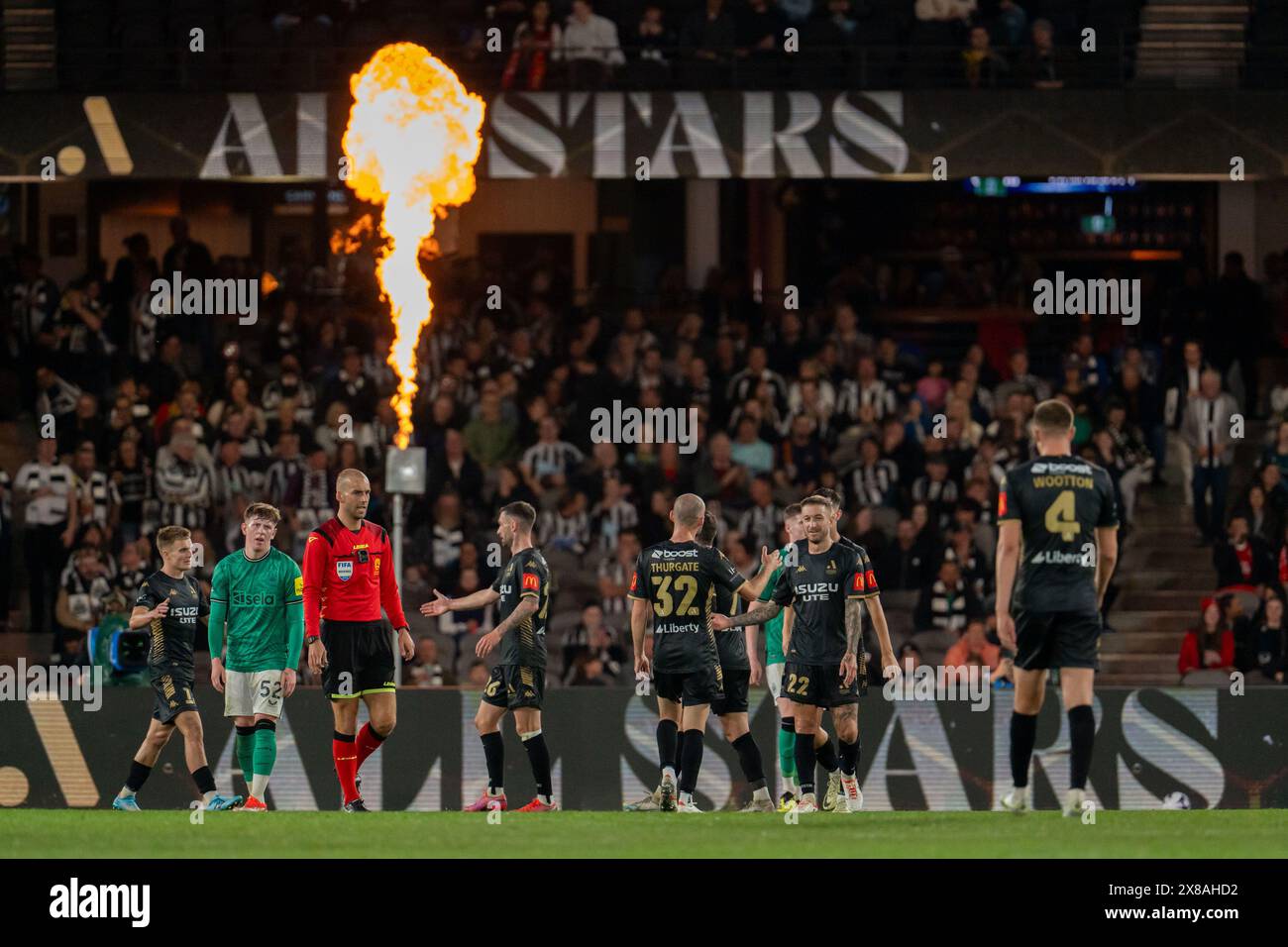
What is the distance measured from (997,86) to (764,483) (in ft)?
19.1

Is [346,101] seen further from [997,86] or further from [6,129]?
[997,86]

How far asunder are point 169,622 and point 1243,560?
10440 millimetres

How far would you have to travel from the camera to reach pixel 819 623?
13312mm

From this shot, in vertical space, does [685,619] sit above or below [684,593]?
below

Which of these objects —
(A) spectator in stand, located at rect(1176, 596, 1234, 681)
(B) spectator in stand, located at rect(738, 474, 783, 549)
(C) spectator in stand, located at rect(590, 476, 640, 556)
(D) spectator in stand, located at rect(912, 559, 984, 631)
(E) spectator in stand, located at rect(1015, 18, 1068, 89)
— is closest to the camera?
(A) spectator in stand, located at rect(1176, 596, 1234, 681)

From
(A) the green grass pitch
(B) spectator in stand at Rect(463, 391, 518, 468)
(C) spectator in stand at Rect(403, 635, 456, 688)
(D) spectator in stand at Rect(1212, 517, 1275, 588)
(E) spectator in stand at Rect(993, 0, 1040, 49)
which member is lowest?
(A) the green grass pitch

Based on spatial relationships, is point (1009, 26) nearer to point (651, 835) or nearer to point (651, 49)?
point (651, 49)

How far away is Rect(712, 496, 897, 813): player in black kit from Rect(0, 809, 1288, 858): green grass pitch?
0.66 metres

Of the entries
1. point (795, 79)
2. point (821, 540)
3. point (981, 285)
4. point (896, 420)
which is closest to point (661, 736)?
point (821, 540)

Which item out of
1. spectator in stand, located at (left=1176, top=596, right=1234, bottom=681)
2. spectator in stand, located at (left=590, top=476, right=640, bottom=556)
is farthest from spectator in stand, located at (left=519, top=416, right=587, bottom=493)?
spectator in stand, located at (left=1176, top=596, right=1234, bottom=681)

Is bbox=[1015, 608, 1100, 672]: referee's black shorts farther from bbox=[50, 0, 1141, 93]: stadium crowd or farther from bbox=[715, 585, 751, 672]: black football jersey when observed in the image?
bbox=[50, 0, 1141, 93]: stadium crowd

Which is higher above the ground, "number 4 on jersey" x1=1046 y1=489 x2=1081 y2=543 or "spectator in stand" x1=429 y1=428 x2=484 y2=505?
"spectator in stand" x1=429 y1=428 x2=484 y2=505

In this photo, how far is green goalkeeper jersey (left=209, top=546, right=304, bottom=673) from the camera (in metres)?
14.1

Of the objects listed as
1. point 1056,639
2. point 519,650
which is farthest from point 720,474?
point 1056,639
